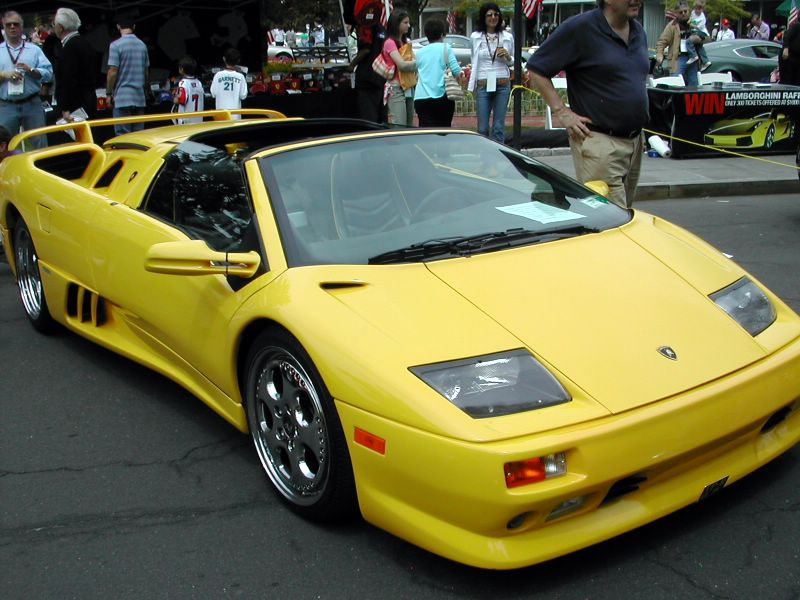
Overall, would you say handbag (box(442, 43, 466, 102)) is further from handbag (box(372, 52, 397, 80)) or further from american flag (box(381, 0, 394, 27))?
american flag (box(381, 0, 394, 27))

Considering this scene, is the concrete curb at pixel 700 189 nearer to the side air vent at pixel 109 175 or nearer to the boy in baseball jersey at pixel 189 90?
the boy in baseball jersey at pixel 189 90

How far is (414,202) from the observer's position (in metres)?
3.69

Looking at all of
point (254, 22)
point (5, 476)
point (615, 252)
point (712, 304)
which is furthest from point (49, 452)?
point (254, 22)

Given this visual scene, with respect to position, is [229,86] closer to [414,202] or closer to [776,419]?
[414,202]

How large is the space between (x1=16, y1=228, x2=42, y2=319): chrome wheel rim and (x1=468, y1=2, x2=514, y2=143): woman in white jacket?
19.7 feet

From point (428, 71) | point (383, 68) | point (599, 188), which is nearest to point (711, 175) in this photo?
point (428, 71)

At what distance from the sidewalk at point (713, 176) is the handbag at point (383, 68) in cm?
217

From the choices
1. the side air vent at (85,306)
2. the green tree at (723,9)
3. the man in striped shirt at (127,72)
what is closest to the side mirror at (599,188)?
the side air vent at (85,306)

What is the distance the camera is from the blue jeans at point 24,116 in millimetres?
8766

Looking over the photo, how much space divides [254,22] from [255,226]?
1331 cm

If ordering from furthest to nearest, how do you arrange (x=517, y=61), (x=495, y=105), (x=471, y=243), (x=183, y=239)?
1. (x=495, y=105)
2. (x=517, y=61)
3. (x=183, y=239)
4. (x=471, y=243)

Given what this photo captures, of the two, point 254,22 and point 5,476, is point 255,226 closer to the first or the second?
point 5,476

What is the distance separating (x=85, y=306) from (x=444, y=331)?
2.49 meters

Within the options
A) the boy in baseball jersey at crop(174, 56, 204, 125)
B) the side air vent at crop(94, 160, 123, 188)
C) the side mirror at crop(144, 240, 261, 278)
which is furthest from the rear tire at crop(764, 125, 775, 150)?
the side mirror at crop(144, 240, 261, 278)
